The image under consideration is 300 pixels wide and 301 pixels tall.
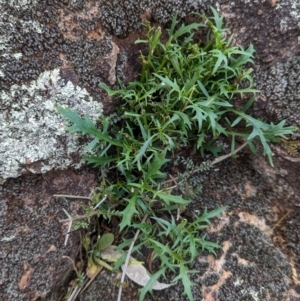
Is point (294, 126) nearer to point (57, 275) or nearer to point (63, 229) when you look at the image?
point (63, 229)

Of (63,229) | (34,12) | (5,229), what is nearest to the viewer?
(34,12)

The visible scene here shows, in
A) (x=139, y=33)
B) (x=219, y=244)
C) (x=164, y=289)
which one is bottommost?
(x=164, y=289)

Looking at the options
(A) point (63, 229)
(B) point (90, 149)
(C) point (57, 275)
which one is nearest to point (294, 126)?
(B) point (90, 149)

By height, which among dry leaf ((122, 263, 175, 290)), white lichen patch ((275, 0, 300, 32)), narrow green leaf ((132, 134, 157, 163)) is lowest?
dry leaf ((122, 263, 175, 290))

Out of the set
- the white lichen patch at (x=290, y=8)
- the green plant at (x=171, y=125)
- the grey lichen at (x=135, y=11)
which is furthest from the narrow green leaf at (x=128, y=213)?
the white lichen patch at (x=290, y=8)

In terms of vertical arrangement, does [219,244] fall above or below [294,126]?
below

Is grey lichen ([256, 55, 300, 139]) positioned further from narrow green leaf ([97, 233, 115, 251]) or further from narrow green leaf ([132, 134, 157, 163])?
narrow green leaf ([97, 233, 115, 251])

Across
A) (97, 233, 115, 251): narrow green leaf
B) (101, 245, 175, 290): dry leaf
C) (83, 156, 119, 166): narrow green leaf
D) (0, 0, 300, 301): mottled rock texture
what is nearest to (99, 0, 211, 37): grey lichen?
(0, 0, 300, 301): mottled rock texture

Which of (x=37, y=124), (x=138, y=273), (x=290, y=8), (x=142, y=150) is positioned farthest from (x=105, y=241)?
(x=290, y=8)
